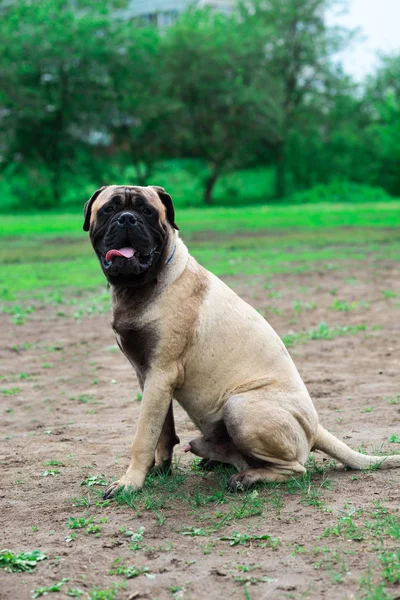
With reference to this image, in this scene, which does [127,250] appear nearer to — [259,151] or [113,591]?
[113,591]

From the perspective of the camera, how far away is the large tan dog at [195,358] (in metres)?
5.12

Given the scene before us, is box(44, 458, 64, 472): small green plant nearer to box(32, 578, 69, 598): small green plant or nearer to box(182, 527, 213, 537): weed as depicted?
box(182, 527, 213, 537): weed

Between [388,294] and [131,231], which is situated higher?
[131,231]

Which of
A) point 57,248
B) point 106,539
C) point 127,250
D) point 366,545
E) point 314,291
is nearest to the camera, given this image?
point 366,545

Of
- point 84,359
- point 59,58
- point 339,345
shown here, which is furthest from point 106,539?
point 59,58

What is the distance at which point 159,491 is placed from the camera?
5.22 meters

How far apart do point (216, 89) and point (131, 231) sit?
133 feet

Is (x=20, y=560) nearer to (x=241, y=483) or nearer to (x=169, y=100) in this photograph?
(x=241, y=483)

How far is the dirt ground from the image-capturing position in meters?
3.87

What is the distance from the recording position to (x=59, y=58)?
4191 centimetres

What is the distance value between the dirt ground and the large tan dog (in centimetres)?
25

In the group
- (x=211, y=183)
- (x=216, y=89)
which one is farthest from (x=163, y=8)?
(x=211, y=183)

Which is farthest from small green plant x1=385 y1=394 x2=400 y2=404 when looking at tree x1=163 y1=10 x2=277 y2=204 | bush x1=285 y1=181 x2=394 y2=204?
bush x1=285 y1=181 x2=394 y2=204

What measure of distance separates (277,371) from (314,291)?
861 cm
